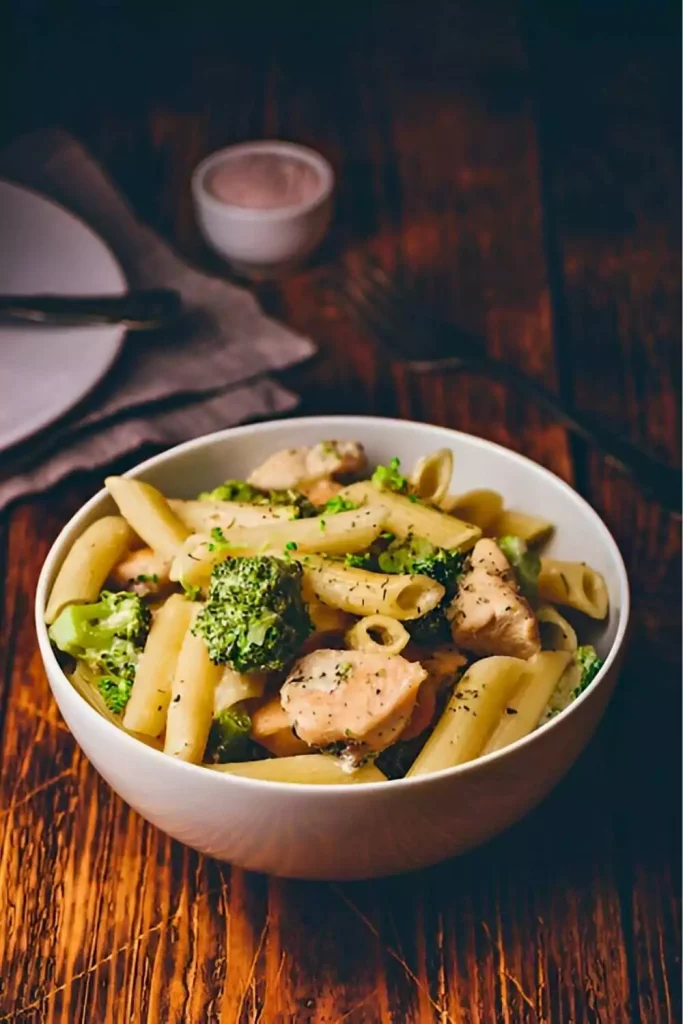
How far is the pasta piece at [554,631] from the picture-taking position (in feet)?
4.50

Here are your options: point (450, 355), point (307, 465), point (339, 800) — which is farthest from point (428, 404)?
point (339, 800)

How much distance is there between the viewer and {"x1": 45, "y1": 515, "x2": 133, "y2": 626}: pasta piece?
1338 millimetres

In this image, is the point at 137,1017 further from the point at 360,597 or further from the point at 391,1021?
the point at 360,597

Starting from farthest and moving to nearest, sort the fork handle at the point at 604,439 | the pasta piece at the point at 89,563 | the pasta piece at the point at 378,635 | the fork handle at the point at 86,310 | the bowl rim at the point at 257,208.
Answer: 1. the bowl rim at the point at 257,208
2. the fork handle at the point at 86,310
3. the fork handle at the point at 604,439
4. the pasta piece at the point at 89,563
5. the pasta piece at the point at 378,635

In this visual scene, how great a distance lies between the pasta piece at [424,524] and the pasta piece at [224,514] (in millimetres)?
102

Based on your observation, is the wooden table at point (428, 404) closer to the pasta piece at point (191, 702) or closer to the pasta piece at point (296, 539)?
the pasta piece at point (191, 702)

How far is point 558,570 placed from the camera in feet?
4.62

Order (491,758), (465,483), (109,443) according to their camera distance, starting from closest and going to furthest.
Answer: (491,758) → (465,483) → (109,443)

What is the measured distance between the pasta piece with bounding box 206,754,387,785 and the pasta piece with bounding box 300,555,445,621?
0.50 feet

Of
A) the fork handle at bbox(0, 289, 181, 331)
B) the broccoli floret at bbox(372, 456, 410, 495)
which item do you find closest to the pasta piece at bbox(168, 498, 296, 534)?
the broccoli floret at bbox(372, 456, 410, 495)

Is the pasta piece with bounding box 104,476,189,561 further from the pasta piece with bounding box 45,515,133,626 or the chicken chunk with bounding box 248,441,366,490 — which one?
the chicken chunk with bounding box 248,441,366,490

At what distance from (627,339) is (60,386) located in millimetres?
975

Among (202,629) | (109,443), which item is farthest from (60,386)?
(202,629)

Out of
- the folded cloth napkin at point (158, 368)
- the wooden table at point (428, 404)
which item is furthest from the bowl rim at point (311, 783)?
the folded cloth napkin at point (158, 368)
